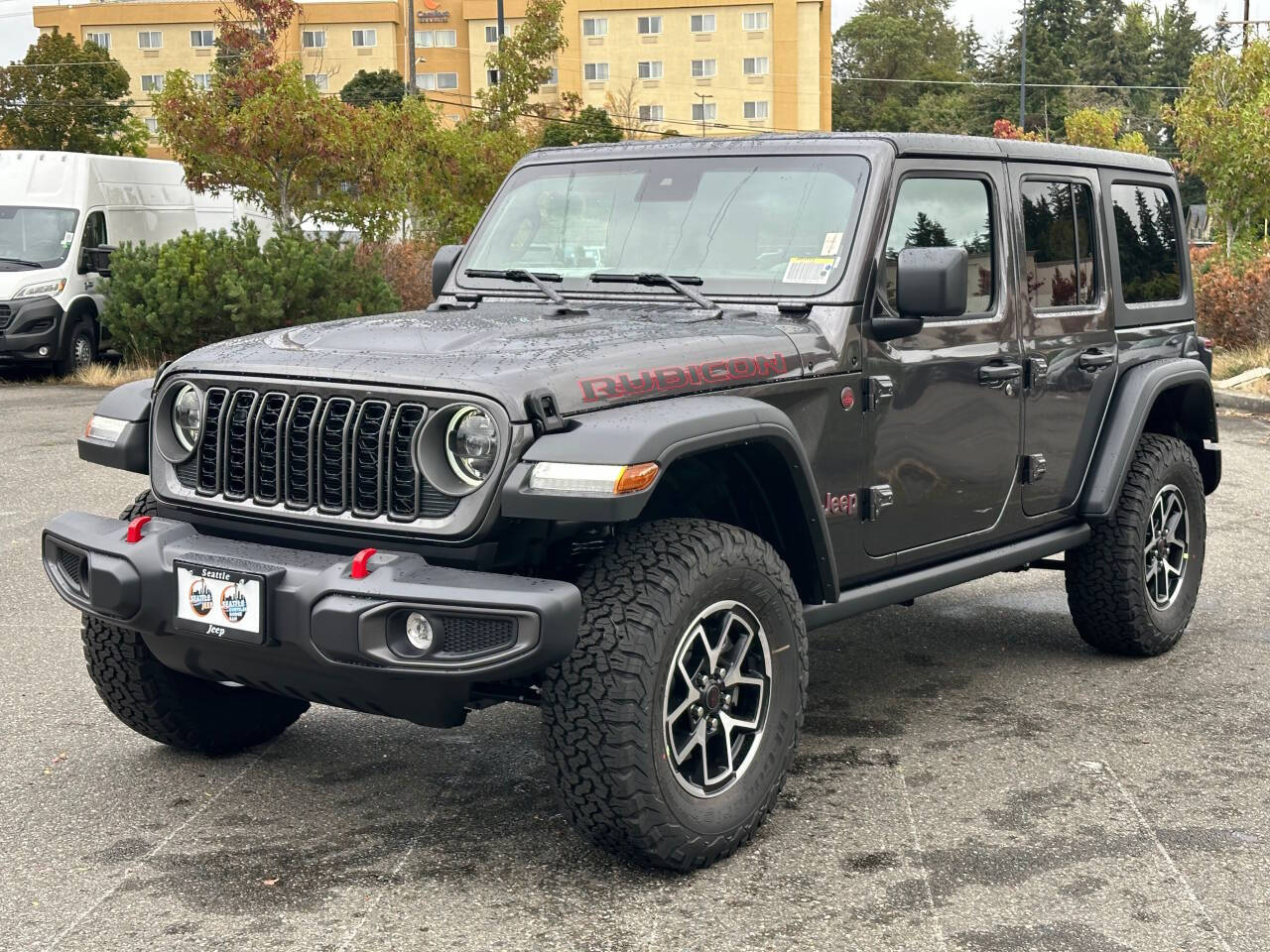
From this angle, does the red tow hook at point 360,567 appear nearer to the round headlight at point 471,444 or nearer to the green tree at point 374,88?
the round headlight at point 471,444

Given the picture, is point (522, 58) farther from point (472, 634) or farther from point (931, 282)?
point (472, 634)

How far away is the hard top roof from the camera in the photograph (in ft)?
16.6

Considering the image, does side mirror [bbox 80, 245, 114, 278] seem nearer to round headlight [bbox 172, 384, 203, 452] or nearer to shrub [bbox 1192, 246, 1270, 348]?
shrub [bbox 1192, 246, 1270, 348]

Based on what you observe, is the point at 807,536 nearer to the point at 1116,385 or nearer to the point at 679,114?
the point at 1116,385

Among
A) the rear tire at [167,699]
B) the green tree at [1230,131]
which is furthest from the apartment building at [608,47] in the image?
the rear tire at [167,699]

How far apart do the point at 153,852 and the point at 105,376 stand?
48.1 ft

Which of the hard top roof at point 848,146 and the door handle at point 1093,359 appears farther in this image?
the door handle at point 1093,359

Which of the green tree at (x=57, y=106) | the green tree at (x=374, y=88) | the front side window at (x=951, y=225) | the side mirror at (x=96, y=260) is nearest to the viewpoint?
the front side window at (x=951, y=225)

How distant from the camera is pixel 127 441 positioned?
4.48 metres

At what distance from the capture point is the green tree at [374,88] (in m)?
59.7

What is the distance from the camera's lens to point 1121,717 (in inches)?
216

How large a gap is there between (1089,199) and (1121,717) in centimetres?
199

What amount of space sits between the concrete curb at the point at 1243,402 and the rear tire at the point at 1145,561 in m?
9.38

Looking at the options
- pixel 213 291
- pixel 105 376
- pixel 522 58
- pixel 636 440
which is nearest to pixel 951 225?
pixel 636 440
